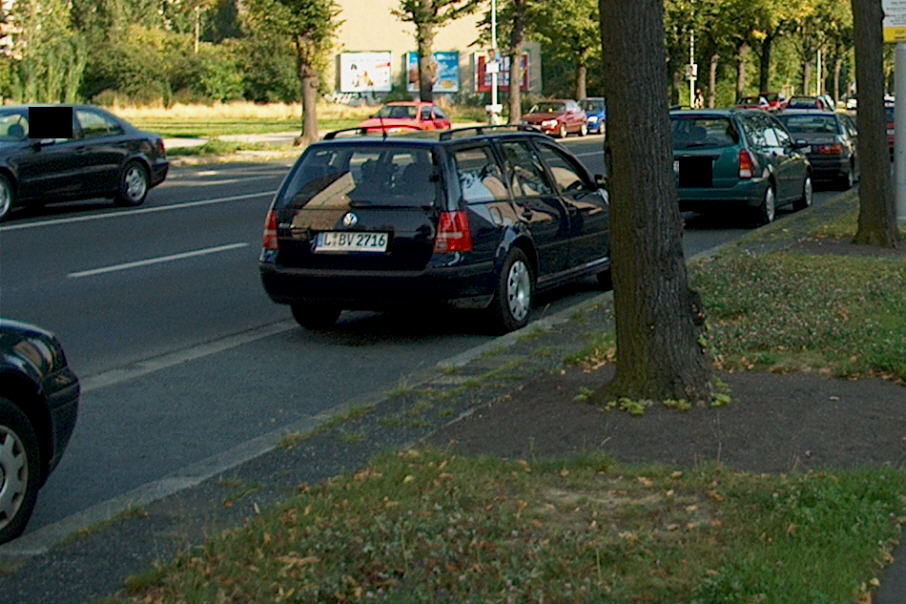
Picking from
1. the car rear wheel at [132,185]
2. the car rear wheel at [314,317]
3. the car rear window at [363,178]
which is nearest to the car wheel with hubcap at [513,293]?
the car rear window at [363,178]

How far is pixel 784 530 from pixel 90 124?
1881 centimetres

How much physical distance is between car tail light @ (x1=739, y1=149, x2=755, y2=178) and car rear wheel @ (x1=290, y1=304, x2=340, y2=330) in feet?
29.0

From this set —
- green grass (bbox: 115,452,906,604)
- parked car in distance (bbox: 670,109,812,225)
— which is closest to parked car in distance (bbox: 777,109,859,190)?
parked car in distance (bbox: 670,109,812,225)

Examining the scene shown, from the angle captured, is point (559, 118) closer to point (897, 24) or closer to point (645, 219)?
point (897, 24)

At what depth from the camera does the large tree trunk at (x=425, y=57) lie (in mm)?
50844

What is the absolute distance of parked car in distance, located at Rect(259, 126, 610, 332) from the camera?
10789 millimetres

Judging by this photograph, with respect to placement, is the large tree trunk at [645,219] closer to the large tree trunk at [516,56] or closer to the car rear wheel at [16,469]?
the car rear wheel at [16,469]

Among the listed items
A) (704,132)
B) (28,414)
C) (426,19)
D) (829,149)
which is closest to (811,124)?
(829,149)

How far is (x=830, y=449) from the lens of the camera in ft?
22.5

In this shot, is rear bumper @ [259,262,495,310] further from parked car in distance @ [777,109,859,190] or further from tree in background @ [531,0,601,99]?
tree in background @ [531,0,601,99]

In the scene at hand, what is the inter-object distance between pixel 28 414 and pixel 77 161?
16370 mm

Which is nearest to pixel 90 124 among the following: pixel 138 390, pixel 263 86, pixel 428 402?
pixel 138 390

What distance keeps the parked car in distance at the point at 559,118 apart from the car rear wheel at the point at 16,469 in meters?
51.6

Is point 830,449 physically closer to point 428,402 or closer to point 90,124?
point 428,402
